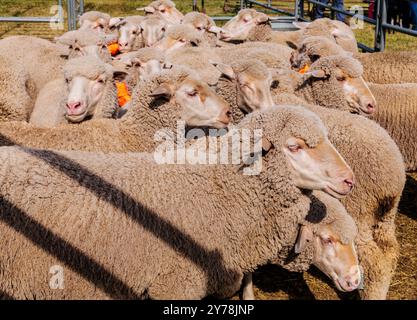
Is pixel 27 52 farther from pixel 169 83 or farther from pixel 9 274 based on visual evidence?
pixel 9 274

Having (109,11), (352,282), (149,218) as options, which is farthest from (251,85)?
(109,11)

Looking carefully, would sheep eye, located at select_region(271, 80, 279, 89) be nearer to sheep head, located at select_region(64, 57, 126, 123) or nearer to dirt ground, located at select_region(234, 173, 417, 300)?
sheep head, located at select_region(64, 57, 126, 123)

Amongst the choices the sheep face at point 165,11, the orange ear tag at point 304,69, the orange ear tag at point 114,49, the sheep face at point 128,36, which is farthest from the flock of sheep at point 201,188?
the sheep face at point 165,11

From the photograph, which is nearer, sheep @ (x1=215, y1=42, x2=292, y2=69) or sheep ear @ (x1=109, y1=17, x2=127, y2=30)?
sheep @ (x1=215, y1=42, x2=292, y2=69)

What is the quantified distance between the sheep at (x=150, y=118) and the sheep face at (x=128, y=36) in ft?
10.5

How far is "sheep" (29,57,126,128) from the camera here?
3928 mm

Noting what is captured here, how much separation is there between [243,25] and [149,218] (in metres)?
5.01

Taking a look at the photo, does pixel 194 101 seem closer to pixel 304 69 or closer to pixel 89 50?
pixel 304 69

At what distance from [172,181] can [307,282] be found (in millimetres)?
1381

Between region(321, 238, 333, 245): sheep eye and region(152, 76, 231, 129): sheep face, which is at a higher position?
region(152, 76, 231, 129): sheep face

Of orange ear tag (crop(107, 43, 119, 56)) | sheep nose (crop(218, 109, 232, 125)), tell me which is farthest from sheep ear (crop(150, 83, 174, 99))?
orange ear tag (crop(107, 43, 119, 56))

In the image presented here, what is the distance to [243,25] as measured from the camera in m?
7.18

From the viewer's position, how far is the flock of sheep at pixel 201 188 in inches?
98.0

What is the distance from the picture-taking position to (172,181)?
269 cm
